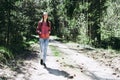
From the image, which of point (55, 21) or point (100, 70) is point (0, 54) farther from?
point (55, 21)

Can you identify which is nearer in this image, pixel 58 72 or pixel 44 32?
pixel 58 72

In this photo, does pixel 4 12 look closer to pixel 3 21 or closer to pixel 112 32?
pixel 3 21

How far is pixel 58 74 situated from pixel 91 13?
92.6ft

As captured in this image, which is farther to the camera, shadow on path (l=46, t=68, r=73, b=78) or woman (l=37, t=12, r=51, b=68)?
woman (l=37, t=12, r=51, b=68)

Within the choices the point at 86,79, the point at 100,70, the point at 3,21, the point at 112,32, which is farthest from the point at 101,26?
the point at 86,79

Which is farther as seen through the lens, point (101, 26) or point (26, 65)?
point (101, 26)

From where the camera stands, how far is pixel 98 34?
127ft

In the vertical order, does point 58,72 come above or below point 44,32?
below

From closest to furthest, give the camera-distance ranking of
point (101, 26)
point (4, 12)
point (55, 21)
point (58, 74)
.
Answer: point (58, 74) < point (4, 12) < point (101, 26) < point (55, 21)

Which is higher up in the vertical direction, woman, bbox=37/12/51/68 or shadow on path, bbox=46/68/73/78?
woman, bbox=37/12/51/68

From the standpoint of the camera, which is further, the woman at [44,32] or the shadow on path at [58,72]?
the woman at [44,32]

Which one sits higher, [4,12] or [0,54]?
[4,12]

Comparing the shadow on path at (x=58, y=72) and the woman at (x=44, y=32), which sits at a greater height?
the woman at (x=44, y=32)

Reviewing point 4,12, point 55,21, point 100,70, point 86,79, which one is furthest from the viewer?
point 55,21
